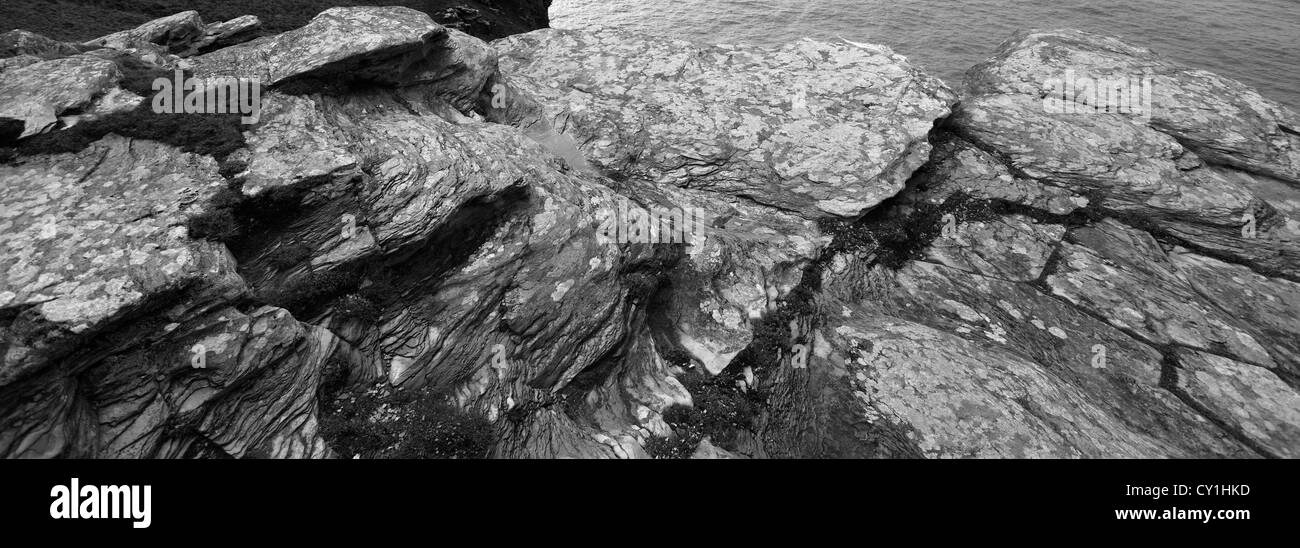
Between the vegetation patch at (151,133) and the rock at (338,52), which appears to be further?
the rock at (338,52)

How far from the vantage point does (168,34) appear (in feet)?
59.5

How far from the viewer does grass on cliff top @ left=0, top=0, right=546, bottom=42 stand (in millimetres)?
20406

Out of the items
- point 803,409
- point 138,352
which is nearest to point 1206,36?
point 803,409

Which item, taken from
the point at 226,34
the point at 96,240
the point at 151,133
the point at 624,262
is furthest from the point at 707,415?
the point at 226,34

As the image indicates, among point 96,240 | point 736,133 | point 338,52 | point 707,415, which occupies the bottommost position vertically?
point 707,415

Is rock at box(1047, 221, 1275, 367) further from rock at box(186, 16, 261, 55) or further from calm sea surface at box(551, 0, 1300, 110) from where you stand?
rock at box(186, 16, 261, 55)

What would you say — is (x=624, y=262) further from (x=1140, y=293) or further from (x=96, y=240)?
(x=1140, y=293)

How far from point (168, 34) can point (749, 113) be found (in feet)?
65.5

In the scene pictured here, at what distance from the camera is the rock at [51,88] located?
11883 mm

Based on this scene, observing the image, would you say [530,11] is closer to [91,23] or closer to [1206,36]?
[91,23]

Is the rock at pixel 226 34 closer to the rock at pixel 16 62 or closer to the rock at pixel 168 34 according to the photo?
the rock at pixel 168 34

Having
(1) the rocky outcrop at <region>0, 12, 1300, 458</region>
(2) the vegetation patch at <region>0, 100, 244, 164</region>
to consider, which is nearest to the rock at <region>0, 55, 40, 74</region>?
(1) the rocky outcrop at <region>0, 12, 1300, 458</region>

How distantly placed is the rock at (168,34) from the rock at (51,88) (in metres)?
4.55

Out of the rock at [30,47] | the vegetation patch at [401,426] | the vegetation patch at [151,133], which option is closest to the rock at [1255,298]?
the vegetation patch at [401,426]
